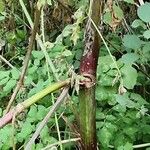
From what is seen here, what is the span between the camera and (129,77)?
1310mm

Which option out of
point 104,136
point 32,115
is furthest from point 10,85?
point 104,136

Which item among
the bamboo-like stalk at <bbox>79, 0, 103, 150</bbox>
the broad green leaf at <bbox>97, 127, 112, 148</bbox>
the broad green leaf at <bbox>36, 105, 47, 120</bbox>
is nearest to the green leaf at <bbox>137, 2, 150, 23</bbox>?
the bamboo-like stalk at <bbox>79, 0, 103, 150</bbox>

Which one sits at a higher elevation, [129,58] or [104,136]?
[129,58]

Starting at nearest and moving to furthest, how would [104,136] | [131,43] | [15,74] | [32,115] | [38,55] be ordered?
1. [131,43]
2. [104,136]
3. [32,115]
4. [15,74]
5. [38,55]

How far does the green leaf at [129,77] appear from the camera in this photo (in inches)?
51.1

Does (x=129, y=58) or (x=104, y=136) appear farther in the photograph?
(x=104, y=136)

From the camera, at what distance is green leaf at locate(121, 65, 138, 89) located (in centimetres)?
130

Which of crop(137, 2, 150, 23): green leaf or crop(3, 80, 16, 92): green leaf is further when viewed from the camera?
crop(3, 80, 16, 92): green leaf

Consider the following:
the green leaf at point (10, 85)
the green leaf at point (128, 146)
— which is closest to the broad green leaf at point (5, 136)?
the green leaf at point (10, 85)

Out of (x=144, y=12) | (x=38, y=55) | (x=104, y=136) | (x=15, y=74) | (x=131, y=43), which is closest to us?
(x=144, y=12)

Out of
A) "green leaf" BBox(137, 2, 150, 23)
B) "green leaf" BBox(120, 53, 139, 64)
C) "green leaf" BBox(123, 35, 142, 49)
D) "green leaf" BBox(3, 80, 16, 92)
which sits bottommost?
"green leaf" BBox(3, 80, 16, 92)

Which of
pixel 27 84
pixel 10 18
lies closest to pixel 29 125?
pixel 27 84

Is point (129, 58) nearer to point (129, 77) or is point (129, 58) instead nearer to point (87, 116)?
point (129, 77)

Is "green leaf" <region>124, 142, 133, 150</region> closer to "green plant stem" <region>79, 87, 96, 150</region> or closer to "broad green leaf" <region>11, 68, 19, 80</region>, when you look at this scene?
"green plant stem" <region>79, 87, 96, 150</region>
